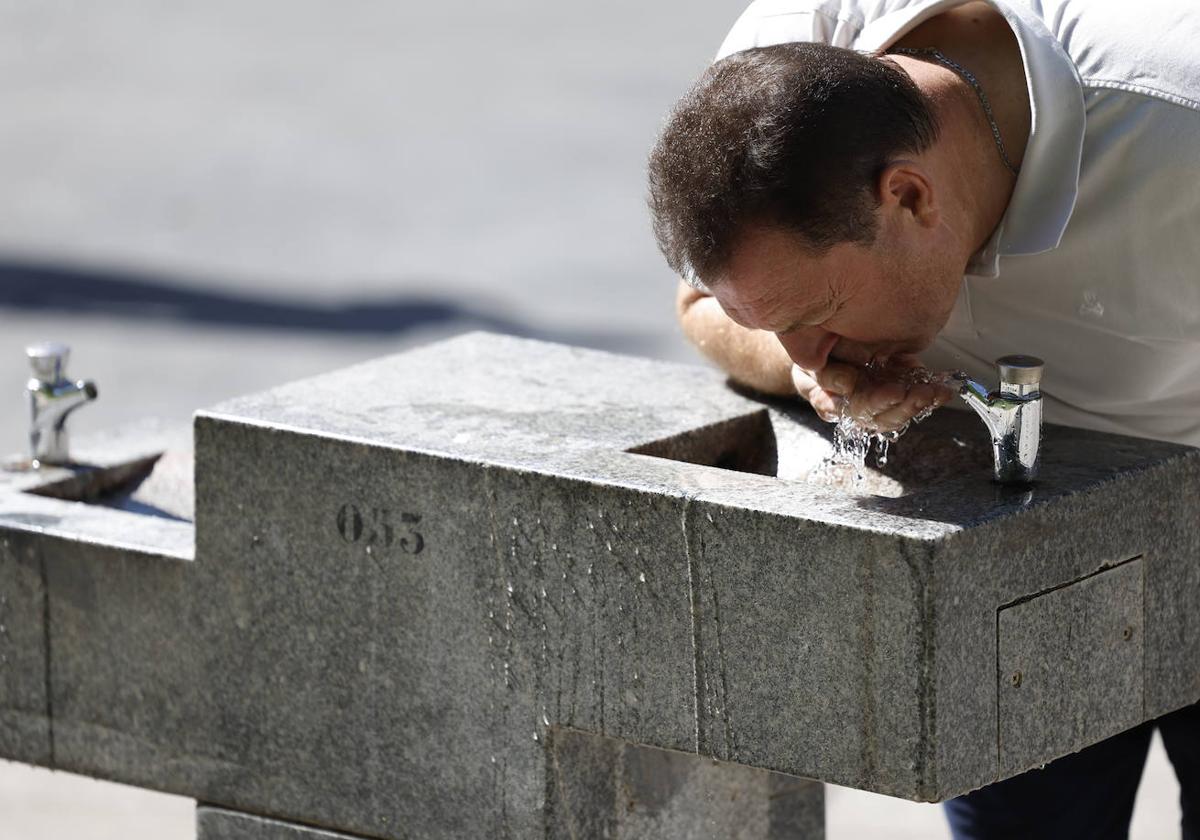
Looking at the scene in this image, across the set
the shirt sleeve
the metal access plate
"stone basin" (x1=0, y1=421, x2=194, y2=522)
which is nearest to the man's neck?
the shirt sleeve

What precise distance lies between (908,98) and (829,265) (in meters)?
0.23

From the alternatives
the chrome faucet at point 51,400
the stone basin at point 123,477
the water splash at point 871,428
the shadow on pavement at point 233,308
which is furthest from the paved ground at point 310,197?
the water splash at point 871,428

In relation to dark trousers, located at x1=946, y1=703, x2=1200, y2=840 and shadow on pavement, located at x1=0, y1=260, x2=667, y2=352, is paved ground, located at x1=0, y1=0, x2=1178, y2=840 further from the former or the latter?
dark trousers, located at x1=946, y1=703, x2=1200, y2=840

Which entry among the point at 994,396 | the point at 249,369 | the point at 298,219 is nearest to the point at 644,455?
the point at 994,396

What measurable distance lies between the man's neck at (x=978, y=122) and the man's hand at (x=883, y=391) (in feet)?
0.62

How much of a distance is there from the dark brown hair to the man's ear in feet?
0.05

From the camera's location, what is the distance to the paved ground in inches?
312

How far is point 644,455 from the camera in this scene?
283cm

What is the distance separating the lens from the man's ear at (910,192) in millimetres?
2543

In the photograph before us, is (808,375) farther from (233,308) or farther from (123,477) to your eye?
(233,308)

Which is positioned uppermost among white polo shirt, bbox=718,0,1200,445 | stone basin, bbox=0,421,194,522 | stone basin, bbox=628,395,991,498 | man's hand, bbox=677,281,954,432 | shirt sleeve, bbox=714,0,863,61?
shirt sleeve, bbox=714,0,863,61

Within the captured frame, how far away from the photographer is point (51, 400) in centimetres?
351

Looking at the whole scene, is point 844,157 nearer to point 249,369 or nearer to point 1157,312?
point 1157,312

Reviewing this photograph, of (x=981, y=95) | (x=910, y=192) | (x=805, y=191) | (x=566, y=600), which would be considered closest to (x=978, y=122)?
(x=981, y=95)
